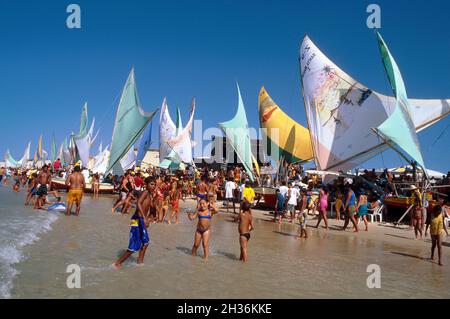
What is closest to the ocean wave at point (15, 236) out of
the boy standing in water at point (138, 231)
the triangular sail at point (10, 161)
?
the boy standing in water at point (138, 231)

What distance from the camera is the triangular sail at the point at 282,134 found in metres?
27.6

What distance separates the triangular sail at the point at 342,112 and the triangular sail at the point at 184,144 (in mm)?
10619

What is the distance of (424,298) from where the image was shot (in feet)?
19.6

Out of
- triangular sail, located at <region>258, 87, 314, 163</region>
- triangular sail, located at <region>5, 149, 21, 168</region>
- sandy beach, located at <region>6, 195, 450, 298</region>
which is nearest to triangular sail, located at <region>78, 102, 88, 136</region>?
triangular sail, located at <region>258, 87, 314, 163</region>

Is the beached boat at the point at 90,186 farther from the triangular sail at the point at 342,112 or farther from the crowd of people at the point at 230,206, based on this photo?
the triangular sail at the point at 342,112

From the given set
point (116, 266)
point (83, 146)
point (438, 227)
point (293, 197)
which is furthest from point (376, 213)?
point (83, 146)

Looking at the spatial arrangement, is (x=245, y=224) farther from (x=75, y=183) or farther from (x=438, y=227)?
(x=75, y=183)

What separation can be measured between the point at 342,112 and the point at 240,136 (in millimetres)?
6782

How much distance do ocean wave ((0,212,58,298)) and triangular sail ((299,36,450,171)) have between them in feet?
51.1

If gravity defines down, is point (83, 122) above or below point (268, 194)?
above

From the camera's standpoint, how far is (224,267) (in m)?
7.09
